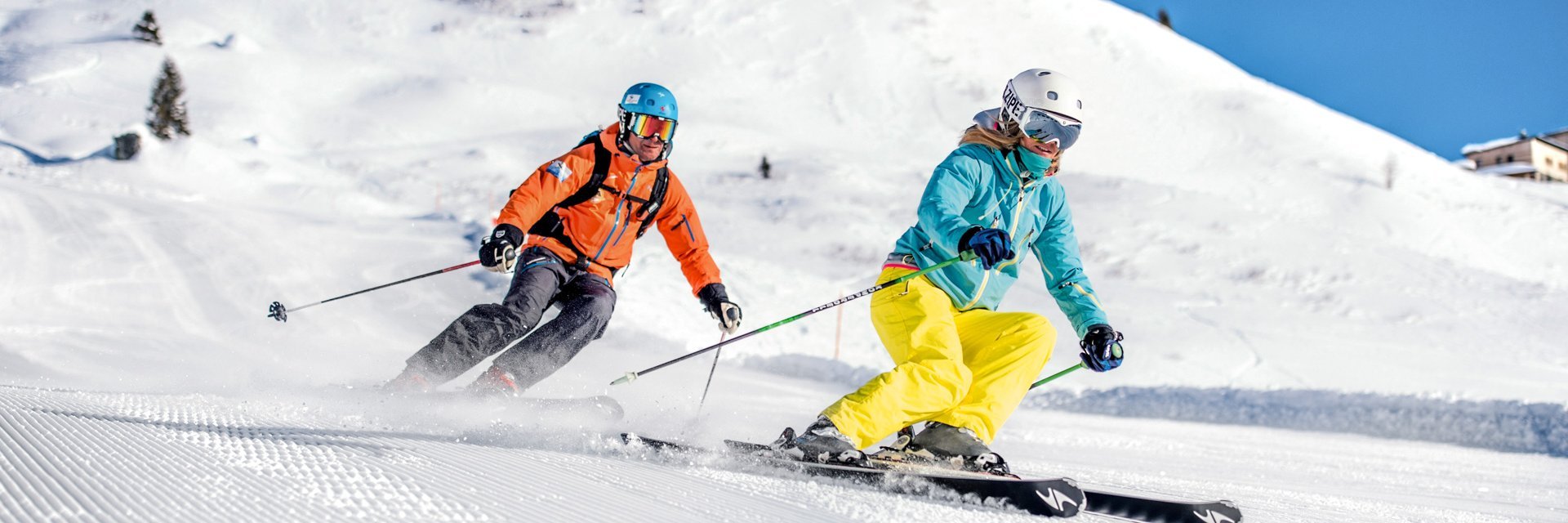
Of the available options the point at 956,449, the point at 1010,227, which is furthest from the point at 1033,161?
the point at 956,449

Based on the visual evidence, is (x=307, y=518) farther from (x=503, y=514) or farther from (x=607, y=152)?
(x=607, y=152)

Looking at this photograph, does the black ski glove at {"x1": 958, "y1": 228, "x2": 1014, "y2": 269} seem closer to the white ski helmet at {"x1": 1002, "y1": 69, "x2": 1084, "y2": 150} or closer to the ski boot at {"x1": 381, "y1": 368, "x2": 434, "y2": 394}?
the white ski helmet at {"x1": 1002, "y1": 69, "x2": 1084, "y2": 150}

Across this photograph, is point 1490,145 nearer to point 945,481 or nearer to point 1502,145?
point 1502,145

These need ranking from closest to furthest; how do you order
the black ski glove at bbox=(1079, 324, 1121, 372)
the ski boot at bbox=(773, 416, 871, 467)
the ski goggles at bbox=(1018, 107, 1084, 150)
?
the ski boot at bbox=(773, 416, 871, 467), the black ski glove at bbox=(1079, 324, 1121, 372), the ski goggles at bbox=(1018, 107, 1084, 150)

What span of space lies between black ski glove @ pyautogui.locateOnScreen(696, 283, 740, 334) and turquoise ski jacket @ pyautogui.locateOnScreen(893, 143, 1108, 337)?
113cm

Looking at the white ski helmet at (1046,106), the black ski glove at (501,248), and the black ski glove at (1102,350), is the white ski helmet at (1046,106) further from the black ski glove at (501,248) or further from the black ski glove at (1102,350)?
the black ski glove at (501,248)

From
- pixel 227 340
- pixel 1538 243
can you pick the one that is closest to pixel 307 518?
pixel 227 340

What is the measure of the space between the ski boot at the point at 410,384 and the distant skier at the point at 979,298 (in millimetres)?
1680

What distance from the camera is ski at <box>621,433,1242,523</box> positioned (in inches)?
118

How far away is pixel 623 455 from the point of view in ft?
11.1

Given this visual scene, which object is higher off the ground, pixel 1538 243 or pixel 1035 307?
pixel 1538 243

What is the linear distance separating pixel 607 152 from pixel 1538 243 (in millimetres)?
28129

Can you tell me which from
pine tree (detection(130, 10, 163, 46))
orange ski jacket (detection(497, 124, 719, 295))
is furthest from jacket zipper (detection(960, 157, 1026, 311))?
pine tree (detection(130, 10, 163, 46))

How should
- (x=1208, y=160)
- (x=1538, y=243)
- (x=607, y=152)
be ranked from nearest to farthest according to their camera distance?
(x=607, y=152) < (x=1538, y=243) < (x=1208, y=160)
